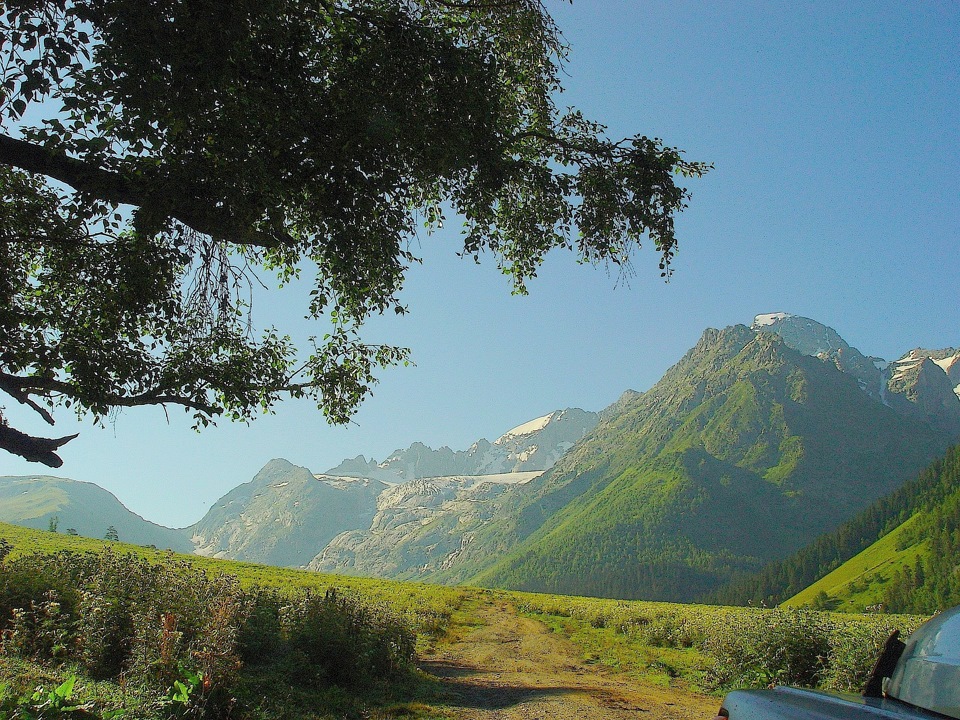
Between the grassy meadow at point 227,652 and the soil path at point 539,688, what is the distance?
36.6 inches

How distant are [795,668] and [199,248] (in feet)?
48.6

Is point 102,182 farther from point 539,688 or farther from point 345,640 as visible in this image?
point 539,688

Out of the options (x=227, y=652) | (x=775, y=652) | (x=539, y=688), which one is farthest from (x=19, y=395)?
(x=775, y=652)

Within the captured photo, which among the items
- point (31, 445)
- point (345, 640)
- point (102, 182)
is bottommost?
point (345, 640)

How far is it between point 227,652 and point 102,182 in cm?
628

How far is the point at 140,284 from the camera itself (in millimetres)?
9508

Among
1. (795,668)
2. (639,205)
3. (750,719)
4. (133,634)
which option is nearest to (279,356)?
(133,634)

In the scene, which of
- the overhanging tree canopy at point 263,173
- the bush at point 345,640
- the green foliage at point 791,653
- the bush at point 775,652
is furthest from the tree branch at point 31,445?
the bush at point 775,652

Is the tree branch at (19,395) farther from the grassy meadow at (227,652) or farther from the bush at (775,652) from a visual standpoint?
the bush at (775,652)

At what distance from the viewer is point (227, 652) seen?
339 inches

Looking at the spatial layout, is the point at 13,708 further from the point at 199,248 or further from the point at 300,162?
the point at 300,162

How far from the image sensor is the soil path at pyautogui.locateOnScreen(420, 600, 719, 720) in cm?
1123

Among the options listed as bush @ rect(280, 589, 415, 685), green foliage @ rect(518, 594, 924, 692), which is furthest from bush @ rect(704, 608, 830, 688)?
bush @ rect(280, 589, 415, 685)

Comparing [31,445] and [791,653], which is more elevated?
[31,445]
